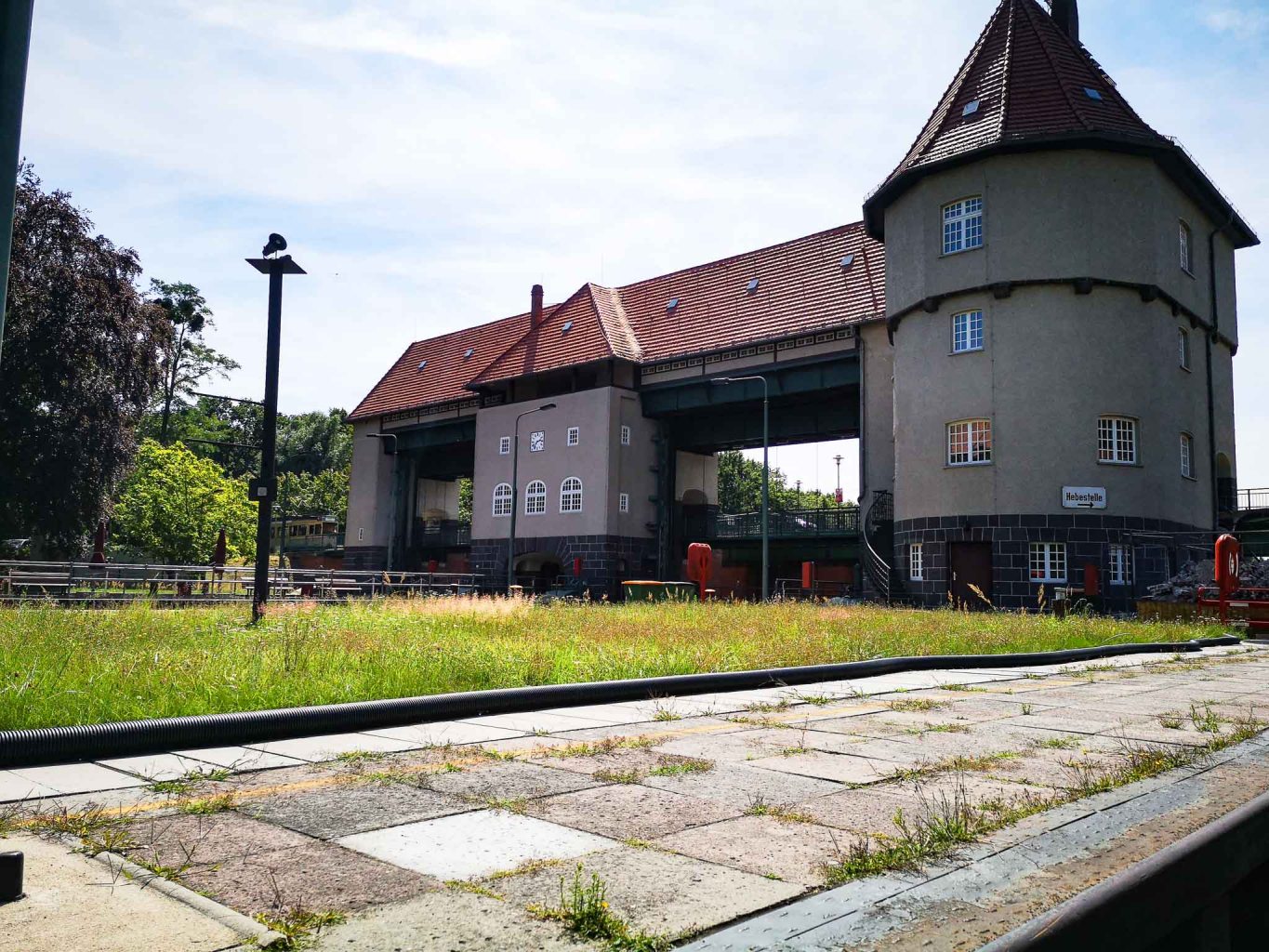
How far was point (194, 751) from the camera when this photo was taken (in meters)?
6.07

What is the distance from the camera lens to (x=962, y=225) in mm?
31562

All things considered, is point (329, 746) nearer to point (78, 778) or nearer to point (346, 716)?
point (346, 716)

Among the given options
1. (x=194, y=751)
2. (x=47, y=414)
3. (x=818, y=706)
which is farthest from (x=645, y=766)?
(x=47, y=414)

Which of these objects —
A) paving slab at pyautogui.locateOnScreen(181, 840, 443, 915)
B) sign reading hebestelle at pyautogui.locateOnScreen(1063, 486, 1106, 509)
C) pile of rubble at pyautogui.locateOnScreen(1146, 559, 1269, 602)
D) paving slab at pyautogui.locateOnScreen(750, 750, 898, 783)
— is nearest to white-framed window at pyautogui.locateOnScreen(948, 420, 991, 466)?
sign reading hebestelle at pyautogui.locateOnScreen(1063, 486, 1106, 509)

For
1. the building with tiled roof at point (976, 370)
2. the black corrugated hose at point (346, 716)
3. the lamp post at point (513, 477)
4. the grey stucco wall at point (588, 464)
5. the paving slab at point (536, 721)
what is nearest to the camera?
the black corrugated hose at point (346, 716)

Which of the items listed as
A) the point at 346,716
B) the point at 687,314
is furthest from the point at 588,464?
the point at 346,716

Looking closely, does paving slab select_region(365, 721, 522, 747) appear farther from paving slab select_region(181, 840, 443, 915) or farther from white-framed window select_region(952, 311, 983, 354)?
white-framed window select_region(952, 311, 983, 354)

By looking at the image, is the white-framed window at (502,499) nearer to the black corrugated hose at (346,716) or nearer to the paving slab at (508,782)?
the black corrugated hose at (346,716)

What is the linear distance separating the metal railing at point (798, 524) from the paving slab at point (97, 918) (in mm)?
36497

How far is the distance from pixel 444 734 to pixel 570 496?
38.2 m

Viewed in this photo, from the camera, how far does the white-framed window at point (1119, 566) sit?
28359mm

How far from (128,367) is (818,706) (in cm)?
3745

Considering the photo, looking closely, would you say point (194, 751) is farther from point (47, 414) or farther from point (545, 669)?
point (47, 414)

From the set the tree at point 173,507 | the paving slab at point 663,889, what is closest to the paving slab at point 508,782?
the paving slab at point 663,889
